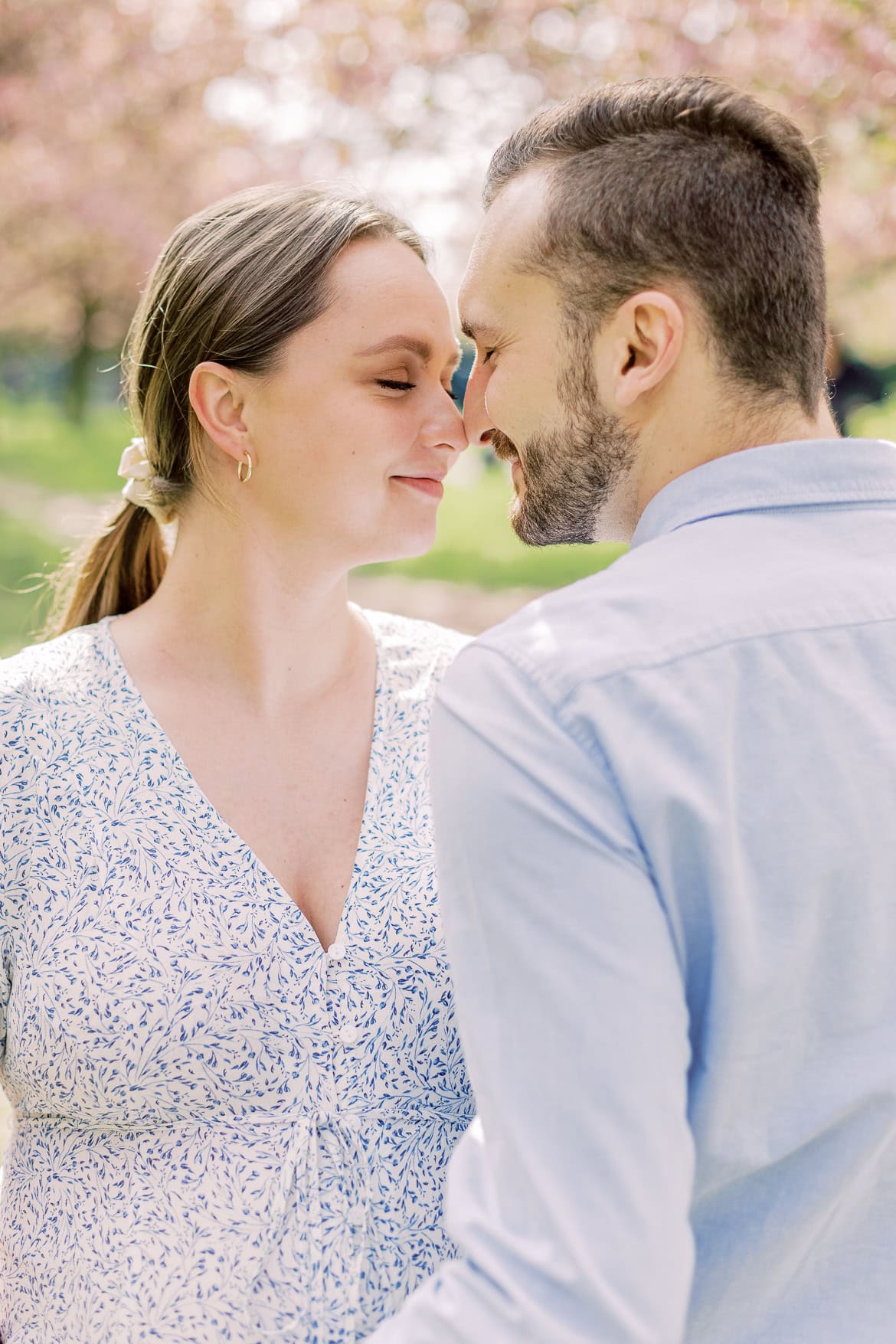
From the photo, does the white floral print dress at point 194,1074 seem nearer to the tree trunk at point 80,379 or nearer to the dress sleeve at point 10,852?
the dress sleeve at point 10,852

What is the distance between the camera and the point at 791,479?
1398mm

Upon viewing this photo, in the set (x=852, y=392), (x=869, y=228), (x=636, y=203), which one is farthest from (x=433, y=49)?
(x=852, y=392)

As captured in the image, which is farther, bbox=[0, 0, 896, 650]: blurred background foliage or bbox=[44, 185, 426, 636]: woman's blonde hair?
bbox=[0, 0, 896, 650]: blurred background foliage

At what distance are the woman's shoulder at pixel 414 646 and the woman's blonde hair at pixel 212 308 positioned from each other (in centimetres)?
48

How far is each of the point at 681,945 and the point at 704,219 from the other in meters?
0.86

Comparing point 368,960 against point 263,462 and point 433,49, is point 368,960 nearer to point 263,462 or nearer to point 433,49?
point 263,462

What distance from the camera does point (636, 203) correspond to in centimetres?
152

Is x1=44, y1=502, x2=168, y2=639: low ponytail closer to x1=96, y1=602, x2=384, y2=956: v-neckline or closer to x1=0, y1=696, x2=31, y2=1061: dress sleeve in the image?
x1=96, y1=602, x2=384, y2=956: v-neckline

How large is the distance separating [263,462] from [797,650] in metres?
1.31

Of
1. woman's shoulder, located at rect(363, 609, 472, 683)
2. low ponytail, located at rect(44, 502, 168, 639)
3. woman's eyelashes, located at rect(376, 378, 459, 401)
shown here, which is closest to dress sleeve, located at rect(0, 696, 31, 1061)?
low ponytail, located at rect(44, 502, 168, 639)

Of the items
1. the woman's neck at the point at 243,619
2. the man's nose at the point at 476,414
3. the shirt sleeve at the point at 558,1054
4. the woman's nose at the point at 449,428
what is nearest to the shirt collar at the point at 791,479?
the shirt sleeve at the point at 558,1054

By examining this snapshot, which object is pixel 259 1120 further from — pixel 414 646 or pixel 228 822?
pixel 414 646

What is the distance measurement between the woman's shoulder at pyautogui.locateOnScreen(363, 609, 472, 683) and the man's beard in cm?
76

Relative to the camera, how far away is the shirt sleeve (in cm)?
112
